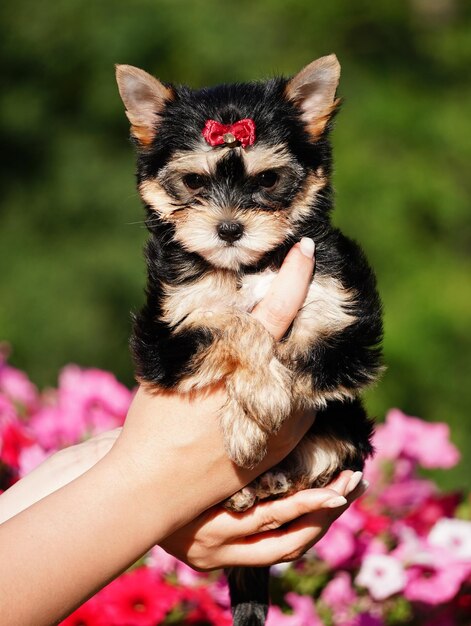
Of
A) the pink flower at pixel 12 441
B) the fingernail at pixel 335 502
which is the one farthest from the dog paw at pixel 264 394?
the pink flower at pixel 12 441

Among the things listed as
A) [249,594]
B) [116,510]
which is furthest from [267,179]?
[249,594]

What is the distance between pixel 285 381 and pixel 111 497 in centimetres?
55

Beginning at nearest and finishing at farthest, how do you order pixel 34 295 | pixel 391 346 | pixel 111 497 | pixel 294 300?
pixel 111 497, pixel 294 300, pixel 391 346, pixel 34 295

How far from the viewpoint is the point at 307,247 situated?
2.52 meters

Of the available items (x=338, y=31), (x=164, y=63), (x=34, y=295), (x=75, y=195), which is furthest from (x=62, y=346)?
(x=338, y=31)

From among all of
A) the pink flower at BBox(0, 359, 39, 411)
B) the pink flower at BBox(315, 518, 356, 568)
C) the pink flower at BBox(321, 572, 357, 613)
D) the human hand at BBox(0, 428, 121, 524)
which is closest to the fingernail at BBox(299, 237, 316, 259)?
the human hand at BBox(0, 428, 121, 524)

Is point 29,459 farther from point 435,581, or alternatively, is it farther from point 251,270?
point 435,581

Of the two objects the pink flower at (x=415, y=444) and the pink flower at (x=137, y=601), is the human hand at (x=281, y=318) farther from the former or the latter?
the pink flower at (x=415, y=444)

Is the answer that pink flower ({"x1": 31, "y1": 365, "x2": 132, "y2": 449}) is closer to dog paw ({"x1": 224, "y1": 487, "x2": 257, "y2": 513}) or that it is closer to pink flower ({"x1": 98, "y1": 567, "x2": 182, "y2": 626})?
pink flower ({"x1": 98, "y1": 567, "x2": 182, "y2": 626})

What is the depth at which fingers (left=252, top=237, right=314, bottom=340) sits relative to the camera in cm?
249

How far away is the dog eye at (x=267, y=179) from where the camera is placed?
8.38ft

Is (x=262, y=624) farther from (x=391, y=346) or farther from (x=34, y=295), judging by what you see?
(x=34, y=295)

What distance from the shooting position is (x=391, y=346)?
7699mm

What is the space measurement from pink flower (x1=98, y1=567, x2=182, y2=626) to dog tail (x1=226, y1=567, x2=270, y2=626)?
23 cm
